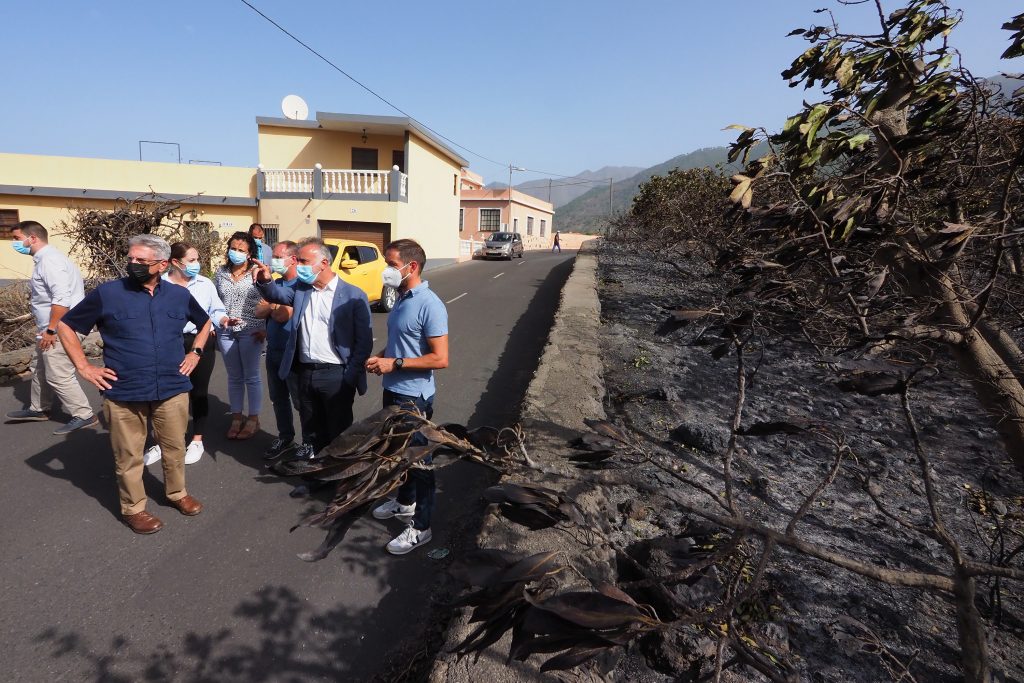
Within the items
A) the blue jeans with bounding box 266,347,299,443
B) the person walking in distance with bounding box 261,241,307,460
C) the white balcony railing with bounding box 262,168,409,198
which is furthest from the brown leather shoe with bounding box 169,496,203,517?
the white balcony railing with bounding box 262,168,409,198

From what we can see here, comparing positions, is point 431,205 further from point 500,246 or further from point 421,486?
point 421,486

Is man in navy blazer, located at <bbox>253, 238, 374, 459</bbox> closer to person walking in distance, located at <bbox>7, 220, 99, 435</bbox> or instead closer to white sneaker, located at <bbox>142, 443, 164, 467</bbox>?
white sneaker, located at <bbox>142, 443, 164, 467</bbox>

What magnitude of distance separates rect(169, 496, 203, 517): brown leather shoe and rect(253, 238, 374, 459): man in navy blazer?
0.78 m

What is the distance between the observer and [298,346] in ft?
12.7

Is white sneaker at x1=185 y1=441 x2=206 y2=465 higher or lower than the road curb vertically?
lower

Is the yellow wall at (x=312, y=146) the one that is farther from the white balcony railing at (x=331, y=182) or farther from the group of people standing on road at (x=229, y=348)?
the group of people standing on road at (x=229, y=348)

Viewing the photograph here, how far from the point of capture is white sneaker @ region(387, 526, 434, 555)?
328 cm

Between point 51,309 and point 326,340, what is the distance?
8.98 feet

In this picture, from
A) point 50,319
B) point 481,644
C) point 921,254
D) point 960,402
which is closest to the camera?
point 481,644

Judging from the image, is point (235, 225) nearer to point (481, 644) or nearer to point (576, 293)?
point (576, 293)

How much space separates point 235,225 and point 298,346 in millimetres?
16978

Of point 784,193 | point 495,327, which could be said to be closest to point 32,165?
point 495,327

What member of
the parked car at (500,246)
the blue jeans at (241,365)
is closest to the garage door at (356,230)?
the parked car at (500,246)

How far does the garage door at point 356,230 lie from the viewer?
18375mm
